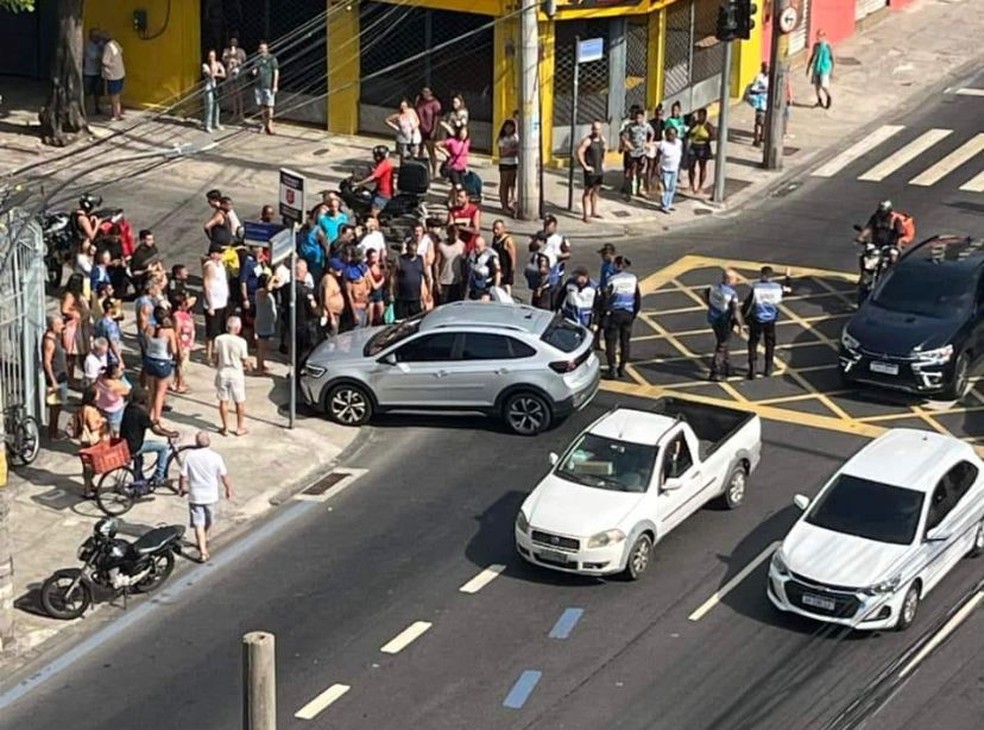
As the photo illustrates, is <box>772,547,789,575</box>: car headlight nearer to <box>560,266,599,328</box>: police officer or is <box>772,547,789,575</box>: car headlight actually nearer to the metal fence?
<box>560,266,599,328</box>: police officer

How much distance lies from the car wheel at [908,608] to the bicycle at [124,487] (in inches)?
325

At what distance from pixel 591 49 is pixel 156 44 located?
8903 mm

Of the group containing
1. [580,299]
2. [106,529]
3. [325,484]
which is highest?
[580,299]

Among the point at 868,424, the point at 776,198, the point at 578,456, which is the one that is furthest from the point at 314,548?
the point at 776,198

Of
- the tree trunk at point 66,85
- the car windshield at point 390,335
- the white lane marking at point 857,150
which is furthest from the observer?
the white lane marking at point 857,150

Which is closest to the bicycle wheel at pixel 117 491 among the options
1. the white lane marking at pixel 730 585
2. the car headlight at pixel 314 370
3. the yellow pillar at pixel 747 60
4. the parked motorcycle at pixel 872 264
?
the car headlight at pixel 314 370

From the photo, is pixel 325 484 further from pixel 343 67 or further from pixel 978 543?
pixel 343 67

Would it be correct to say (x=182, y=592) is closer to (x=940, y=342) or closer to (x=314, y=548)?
(x=314, y=548)

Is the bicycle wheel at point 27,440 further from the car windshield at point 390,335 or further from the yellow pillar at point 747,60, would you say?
the yellow pillar at point 747,60

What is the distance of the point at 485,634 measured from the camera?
66.7 feet

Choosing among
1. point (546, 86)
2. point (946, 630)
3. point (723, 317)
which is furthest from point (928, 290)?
point (546, 86)

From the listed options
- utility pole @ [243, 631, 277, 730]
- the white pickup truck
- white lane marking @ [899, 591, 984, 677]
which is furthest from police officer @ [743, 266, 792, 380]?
utility pole @ [243, 631, 277, 730]

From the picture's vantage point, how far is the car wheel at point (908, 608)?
20.2 metres

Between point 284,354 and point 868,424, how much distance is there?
821 centimetres
